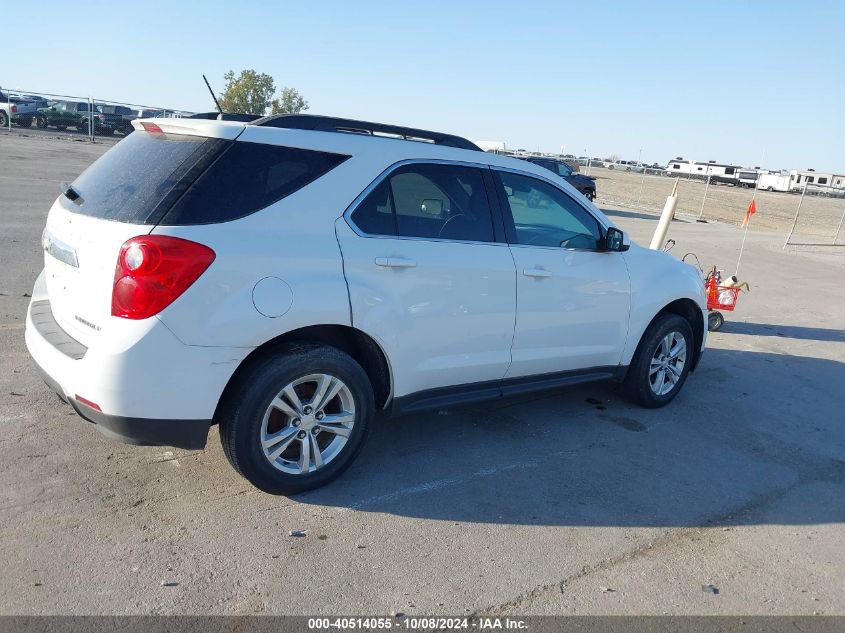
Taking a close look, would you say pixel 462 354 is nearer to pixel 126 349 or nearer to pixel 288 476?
pixel 288 476

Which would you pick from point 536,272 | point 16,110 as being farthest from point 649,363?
point 16,110

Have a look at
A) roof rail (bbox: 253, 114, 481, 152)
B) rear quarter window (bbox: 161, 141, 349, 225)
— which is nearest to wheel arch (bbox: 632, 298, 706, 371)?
roof rail (bbox: 253, 114, 481, 152)

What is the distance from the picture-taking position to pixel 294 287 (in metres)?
3.58

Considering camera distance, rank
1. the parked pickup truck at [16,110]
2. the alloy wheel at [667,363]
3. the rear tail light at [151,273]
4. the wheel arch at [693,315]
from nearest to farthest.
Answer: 1. the rear tail light at [151,273]
2. the alloy wheel at [667,363]
3. the wheel arch at [693,315]
4. the parked pickup truck at [16,110]

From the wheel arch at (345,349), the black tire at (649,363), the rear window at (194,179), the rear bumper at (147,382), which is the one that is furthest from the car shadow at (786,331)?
the rear bumper at (147,382)

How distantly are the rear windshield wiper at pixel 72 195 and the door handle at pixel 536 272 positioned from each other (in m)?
2.56

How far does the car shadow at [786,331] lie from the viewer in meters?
Result: 8.78

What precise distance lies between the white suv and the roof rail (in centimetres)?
2

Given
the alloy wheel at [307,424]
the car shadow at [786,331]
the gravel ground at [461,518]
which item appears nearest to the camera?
the gravel ground at [461,518]

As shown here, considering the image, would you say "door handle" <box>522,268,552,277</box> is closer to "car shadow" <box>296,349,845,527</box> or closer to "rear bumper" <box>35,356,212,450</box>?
"car shadow" <box>296,349,845,527</box>

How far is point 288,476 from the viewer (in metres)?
3.82

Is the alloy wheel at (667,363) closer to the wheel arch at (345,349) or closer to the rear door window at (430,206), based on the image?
the rear door window at (430,206)

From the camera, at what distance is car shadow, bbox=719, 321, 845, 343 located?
28.8 feet

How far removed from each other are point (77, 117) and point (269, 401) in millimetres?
40051
